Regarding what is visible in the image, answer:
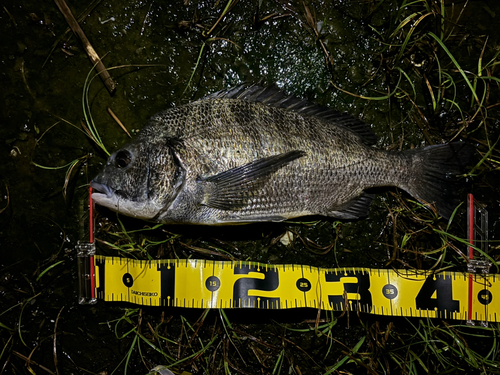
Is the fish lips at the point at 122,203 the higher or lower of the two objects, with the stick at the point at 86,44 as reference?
lower

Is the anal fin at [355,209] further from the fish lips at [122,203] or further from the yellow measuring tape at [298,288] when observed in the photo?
the fish lips at [122,203]

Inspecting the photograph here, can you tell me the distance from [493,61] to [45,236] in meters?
4.20

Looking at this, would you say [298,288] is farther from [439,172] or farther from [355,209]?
[439,172]

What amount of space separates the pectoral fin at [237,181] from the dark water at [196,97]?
0.55m

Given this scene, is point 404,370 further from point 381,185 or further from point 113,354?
point 113,354

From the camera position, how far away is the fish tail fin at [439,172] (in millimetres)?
2535

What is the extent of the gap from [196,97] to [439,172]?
2.11 m

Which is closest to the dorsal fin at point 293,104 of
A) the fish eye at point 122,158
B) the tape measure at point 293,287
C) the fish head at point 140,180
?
the fish head at point 140,180

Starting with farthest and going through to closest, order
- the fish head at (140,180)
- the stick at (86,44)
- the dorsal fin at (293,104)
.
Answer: the stick at (86,44), the dorsal fin at (293,104), the fish head at (140,180)

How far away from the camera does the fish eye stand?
2291 millimetres

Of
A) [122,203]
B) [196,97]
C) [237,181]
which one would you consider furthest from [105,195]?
[196,97]

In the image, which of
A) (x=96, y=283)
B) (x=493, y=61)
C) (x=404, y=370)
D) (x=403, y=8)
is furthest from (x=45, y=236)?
(x=493, y=61)

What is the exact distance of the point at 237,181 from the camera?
2.27m

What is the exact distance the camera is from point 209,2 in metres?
2.74
